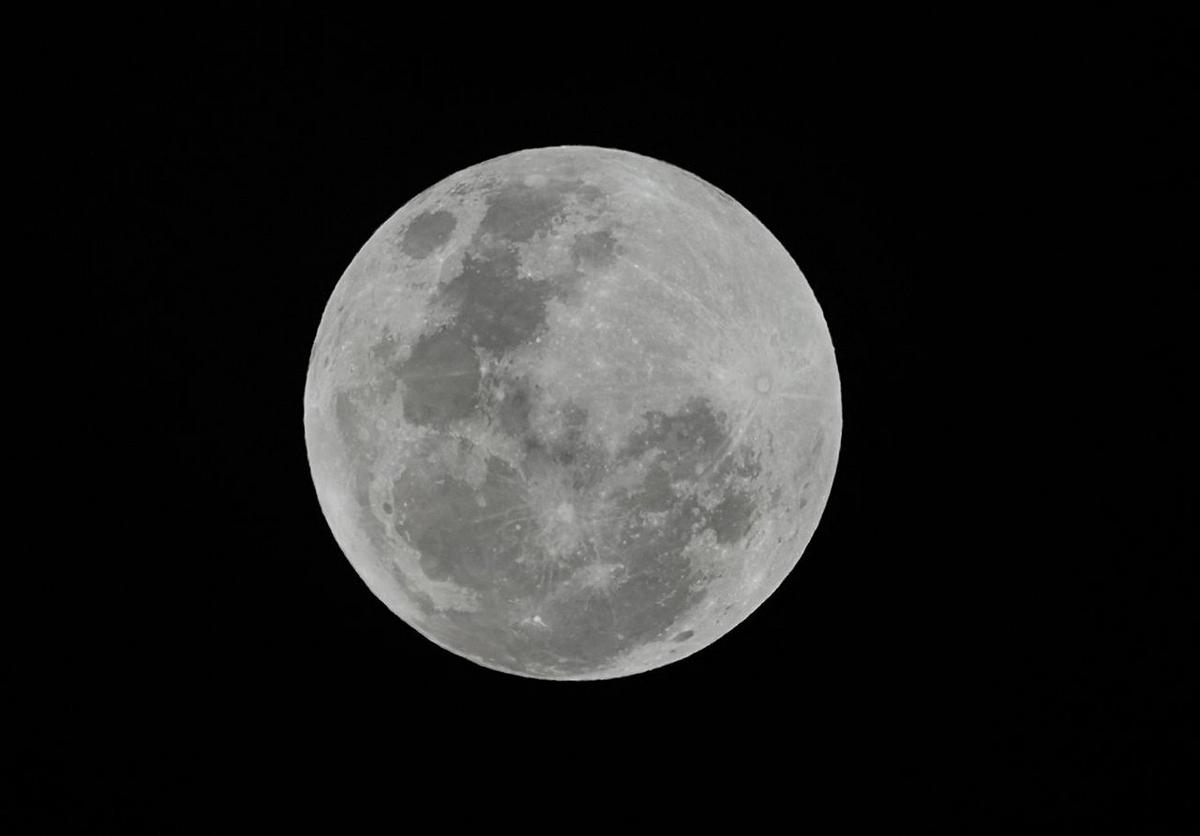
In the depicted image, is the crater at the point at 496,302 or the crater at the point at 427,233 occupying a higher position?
the crater at the point at 427,233

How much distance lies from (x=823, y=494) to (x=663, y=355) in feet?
5.06

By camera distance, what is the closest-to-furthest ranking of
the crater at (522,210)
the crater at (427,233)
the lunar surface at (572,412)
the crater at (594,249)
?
the lunar surface at (572,412) < the crater at (594,249) < the crater at (522,210) < the crater at (427,233)

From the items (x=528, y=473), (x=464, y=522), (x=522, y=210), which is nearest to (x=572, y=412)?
(x=528, y=473)

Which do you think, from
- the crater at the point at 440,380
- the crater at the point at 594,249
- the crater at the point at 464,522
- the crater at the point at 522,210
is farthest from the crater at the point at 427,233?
the crater at the point at 464,522

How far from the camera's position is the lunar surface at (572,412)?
4.53m

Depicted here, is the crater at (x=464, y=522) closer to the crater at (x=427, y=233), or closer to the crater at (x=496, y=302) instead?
the crater at (x=496, y=302)

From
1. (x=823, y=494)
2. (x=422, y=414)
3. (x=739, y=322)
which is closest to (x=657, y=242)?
(x=739, y=322)

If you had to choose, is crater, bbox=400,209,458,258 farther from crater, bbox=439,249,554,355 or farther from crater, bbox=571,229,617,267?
crater, bbox=571,229,617,267

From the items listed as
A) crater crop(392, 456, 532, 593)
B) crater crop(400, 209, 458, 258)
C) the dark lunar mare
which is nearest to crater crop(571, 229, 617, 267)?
the dark lunar mare

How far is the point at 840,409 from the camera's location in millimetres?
5637

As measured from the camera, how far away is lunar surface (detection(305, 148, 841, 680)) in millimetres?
4531

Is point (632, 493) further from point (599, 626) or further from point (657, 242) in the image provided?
point (657, 242)

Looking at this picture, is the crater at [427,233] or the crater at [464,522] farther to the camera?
the crater at [427,233]

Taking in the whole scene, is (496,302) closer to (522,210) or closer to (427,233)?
(522,210)
